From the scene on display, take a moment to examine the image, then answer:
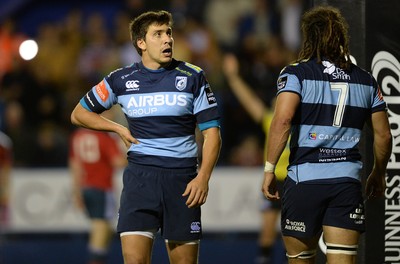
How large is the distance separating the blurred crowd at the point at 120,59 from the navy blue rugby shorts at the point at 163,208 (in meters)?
8.48

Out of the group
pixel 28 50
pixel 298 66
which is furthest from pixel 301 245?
pixel 28 50

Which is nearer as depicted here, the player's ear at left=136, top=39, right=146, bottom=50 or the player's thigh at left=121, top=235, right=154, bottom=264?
the player's thigh at left=121, top=235, right=154, bottom=264

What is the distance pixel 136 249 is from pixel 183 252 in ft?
1.13

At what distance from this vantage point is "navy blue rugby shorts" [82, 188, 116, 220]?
13.5m

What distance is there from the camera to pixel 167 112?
7223 millimetres

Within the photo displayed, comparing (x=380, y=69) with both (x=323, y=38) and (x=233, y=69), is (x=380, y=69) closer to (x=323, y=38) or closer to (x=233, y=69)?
(x=323, y=38)

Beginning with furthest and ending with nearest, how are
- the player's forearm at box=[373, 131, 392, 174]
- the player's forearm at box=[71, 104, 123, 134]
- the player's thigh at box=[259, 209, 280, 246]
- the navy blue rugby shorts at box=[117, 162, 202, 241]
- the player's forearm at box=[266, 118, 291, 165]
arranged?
1. the player's thigh at box=[259, 209, 280, 246]
2. the player's forearm at box=[71, 104, 123, 134]
3. the navy blue rugby shorts at box=[117, 162, 202, 241]
4. the player's forearm at box=[373, 131, 392, 174]
5. the player's forearm at box=[266, 118, 291, 165]

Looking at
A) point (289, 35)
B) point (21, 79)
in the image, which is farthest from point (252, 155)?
point (21, 79)

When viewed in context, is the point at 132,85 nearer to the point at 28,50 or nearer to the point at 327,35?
the point at 327,35

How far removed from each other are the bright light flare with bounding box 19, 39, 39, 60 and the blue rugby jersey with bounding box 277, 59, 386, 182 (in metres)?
11.2

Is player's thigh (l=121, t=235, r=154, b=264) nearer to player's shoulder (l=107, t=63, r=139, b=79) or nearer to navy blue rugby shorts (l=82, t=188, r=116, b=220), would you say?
player's shoulder (l=107, t=63, r=139, b=79)

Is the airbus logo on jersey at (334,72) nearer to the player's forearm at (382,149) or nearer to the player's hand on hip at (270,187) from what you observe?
the player's forearm at (382,149)

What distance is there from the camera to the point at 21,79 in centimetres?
1683

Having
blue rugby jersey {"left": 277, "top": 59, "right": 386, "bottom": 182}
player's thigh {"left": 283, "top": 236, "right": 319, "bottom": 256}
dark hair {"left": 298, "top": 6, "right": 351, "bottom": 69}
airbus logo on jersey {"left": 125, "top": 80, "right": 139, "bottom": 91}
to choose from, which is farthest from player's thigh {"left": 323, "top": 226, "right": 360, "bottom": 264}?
airbus logo on jersey {"left": 125, "top": 80, "right": 139, "bottom": 91}
